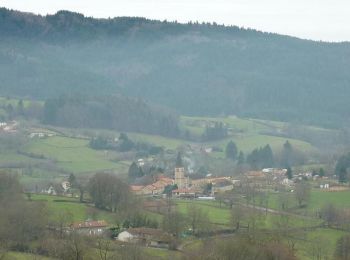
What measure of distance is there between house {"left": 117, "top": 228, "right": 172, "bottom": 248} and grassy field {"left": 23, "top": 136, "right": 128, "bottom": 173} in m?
35.5

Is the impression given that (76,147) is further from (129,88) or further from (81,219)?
(129,88)

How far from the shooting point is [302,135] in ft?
407

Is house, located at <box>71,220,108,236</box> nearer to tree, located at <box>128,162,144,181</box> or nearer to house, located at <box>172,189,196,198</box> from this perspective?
house, located at <box>172,189,196,198</box>

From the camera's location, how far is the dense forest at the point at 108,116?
12275cm

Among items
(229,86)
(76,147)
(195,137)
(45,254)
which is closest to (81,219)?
(45,254)

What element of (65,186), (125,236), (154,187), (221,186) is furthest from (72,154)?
(125,236)

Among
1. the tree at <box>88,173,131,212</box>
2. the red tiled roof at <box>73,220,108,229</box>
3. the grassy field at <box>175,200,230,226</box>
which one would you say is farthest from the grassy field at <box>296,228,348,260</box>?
the tree at <box>88,173,131,212</box>

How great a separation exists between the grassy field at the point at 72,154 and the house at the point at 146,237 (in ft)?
116

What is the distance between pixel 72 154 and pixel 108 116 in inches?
1409

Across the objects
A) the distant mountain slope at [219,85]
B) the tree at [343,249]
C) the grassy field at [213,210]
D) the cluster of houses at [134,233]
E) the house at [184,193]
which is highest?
the distant mountain slope at [219,85]

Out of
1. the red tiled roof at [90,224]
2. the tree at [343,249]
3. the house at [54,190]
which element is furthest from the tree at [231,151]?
the tree at [343,249]

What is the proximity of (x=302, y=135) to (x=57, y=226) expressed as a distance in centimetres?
7815

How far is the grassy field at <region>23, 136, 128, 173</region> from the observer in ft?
294

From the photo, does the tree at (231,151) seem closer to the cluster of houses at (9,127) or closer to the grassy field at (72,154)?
the grassy field at (72,154)
